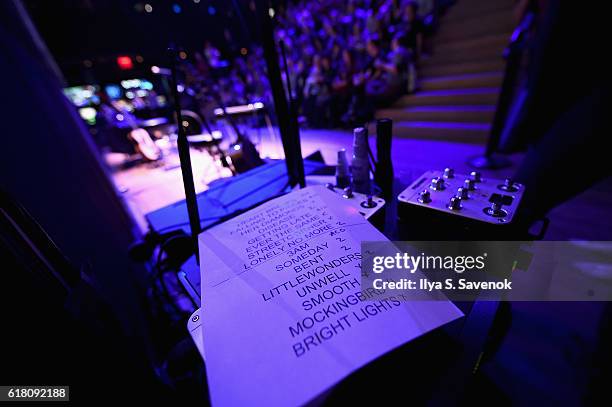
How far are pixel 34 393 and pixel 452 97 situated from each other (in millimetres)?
4223

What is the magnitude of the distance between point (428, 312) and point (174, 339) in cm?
109

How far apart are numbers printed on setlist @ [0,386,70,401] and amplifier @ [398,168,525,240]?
642 mm

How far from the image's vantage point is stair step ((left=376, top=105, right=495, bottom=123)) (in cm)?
301

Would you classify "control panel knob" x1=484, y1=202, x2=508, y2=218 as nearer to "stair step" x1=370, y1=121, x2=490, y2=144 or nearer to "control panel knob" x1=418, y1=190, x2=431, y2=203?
"control panel knob" x1=418, y1=190, x2=431, y2=203

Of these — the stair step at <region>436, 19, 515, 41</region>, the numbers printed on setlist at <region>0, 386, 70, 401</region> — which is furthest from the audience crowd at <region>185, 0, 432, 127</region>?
the numbers printed on setlist at <region>0, 386, 70, 401</region>

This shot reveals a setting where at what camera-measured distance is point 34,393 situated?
0.33 m

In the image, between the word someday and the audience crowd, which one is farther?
the audience crowd

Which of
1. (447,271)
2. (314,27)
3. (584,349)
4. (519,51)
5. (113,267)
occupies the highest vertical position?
(314,27)

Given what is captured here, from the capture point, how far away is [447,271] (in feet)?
1.65

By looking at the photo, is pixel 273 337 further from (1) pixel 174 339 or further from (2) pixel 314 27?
(2) pixel 314 27

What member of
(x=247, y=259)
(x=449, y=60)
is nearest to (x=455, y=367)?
(x=247, y=259)

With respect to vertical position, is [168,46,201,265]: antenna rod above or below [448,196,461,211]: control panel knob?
above

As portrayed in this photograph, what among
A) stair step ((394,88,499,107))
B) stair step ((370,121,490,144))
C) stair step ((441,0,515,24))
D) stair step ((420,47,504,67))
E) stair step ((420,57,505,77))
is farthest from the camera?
stair step ((441,0,515,24))

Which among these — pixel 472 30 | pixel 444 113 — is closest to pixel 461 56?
pixel 472 30
